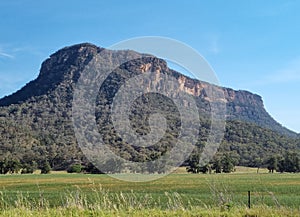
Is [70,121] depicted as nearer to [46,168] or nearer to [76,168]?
[76,168]

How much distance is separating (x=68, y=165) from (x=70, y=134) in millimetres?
10260

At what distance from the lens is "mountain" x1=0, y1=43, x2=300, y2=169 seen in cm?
6819

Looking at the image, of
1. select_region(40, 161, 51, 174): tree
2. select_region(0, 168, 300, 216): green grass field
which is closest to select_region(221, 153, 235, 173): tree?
select_region(40, 161, 51, 174): tree

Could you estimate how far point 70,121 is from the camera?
99875 millimetres

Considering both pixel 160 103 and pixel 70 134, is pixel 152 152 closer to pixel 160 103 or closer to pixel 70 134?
pixel 160 103

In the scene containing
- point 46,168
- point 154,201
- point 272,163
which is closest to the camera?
point 154,201

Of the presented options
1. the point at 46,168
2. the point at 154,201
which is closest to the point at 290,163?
the point at 46,168

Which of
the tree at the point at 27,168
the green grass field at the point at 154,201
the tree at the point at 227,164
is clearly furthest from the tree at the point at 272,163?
the green grass field at the point at 154,201

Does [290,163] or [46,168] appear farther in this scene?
[290,163]

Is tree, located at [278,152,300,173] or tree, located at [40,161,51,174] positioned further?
tree, located at [278,152,300,173]

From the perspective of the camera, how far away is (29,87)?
436 ft

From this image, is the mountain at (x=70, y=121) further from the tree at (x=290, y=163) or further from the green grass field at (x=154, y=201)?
the green grass field at (x=154, y=201)

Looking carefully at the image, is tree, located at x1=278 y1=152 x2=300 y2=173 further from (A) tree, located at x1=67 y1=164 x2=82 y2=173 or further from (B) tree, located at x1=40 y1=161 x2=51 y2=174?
(B) tree, located at x1=40 y1=161 x2=51 y2=174

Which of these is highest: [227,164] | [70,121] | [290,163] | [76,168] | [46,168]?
[70,121]
